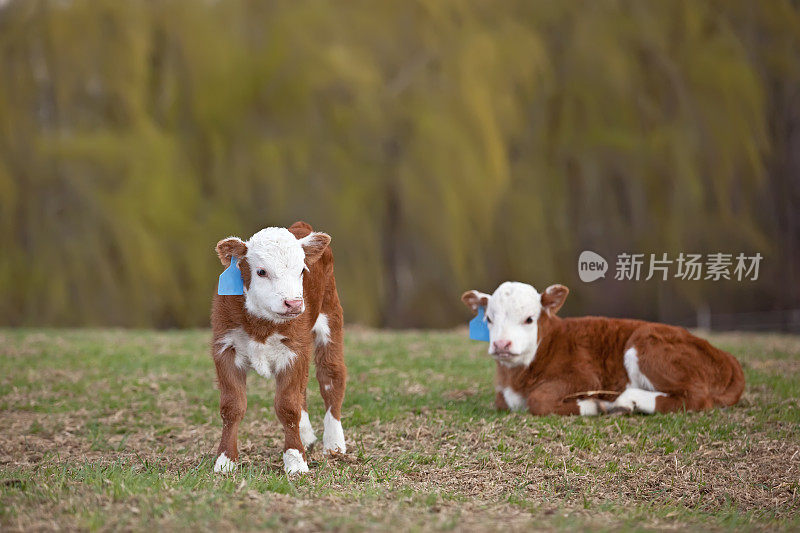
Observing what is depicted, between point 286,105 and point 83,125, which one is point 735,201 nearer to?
point 286,105

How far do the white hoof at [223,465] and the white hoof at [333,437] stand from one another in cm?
63

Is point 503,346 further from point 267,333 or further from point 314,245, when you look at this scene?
point 267,333

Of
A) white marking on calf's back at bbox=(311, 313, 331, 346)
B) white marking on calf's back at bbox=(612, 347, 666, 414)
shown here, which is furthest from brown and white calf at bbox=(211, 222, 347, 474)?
white marking on calf's back at bbox=(612, 347, 666, 414)

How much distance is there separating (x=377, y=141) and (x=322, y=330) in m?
9.43

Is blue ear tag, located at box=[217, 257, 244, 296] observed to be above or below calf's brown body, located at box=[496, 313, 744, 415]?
above

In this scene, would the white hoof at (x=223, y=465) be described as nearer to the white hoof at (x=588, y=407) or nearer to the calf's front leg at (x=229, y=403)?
the calf's front leg at (x=229, y=403)

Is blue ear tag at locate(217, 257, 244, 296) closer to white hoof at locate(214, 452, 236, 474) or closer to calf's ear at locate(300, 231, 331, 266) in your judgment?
calf's ear at locate(300, 231, 331, 266)

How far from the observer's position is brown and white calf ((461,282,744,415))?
5.82 m

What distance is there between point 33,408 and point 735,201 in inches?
447

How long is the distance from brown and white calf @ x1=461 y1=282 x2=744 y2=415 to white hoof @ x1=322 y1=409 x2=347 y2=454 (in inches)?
51.1

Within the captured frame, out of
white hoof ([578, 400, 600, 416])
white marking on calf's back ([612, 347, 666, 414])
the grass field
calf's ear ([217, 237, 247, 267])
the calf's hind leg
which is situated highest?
calf's ear ([217, 237, 247, 267])

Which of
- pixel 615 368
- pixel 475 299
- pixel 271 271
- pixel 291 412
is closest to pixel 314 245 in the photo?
pixel 271 271

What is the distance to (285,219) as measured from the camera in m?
13.9

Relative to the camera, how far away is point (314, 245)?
4.70 metres
